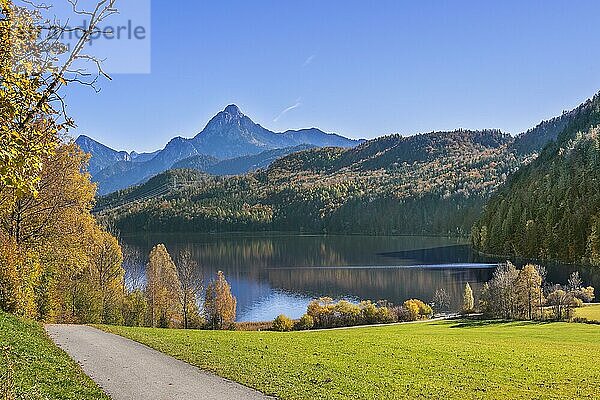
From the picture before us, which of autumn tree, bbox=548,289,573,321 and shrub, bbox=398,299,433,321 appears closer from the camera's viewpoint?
autumn tree, bbox=548,289,573,321

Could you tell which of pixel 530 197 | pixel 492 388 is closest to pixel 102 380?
pixel 492 388

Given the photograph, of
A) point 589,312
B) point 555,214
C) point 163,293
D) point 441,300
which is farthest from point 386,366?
point 555,214

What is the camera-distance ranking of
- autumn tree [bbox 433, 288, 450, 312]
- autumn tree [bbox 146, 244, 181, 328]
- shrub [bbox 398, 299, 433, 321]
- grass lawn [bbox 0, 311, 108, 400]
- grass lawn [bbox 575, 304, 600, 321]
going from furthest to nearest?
autumn tree [bbox 433, 288, 450, 312] → shrub [bbox 398, 299, 433, 321] → grass lawn [bbox 575, 304, 600, 321] → autumn tree [bbox 146, 244, 181, 328] → grass lawn [bbox 0, 311, 108, 400]

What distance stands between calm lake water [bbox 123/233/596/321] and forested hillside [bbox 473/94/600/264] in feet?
35.6

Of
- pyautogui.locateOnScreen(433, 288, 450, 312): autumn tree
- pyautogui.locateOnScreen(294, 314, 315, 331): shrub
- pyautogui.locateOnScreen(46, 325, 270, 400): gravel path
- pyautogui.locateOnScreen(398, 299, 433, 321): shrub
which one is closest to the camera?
pyautogui.locateOnScreen(46, 325, 270, 400): gravel path

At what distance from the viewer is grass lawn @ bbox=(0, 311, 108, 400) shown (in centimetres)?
1434

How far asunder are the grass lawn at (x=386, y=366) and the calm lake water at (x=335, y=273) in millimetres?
48455

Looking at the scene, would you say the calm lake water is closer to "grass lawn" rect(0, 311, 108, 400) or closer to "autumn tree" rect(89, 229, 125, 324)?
"autumn tree" rect(89, 229, 125, 324)

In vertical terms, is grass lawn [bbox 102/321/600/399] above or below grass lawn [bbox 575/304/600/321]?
above

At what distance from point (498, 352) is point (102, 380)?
20583mm

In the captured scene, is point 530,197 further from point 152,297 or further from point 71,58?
point 71,58

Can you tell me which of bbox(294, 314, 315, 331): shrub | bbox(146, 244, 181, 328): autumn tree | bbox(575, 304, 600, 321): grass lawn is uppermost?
bbox(146, 244, 181, 328): autumn tree

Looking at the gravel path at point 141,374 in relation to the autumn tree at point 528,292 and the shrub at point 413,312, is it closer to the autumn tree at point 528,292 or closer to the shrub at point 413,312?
the shrub at point 413,312

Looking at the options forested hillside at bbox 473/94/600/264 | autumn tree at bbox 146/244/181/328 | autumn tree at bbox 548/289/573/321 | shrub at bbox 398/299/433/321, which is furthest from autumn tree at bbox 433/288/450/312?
forested hillside at bbox 473/94/600/264
